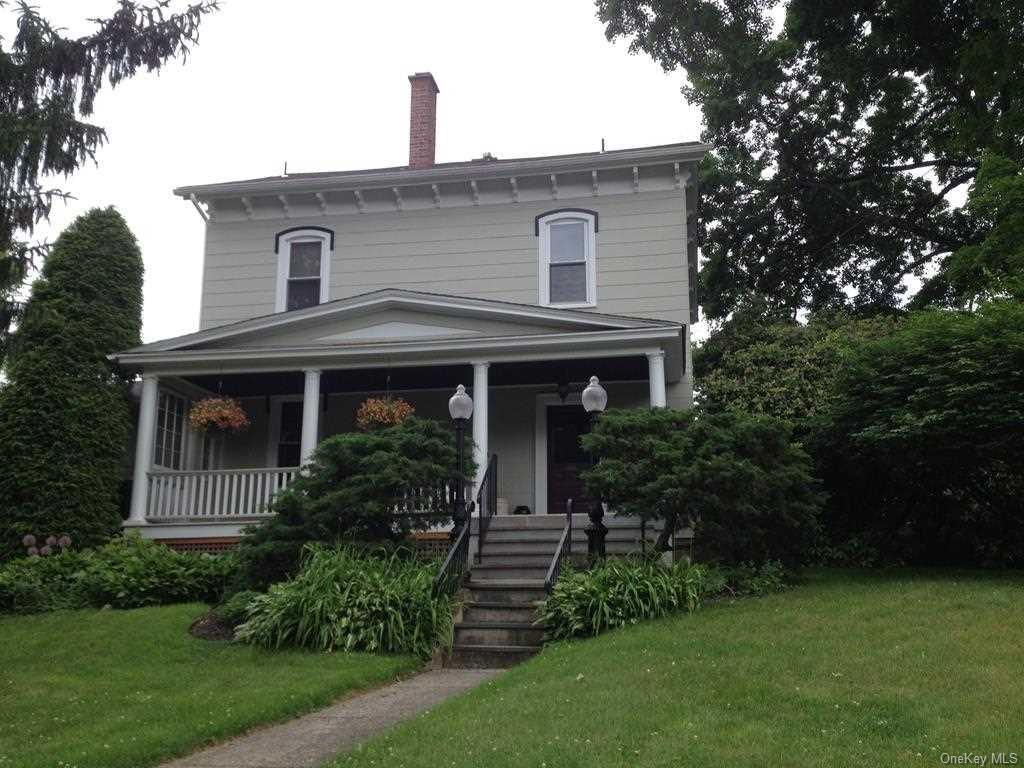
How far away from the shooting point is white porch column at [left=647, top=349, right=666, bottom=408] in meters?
14.4

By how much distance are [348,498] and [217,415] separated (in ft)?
17.6

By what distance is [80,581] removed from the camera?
12.5 meters

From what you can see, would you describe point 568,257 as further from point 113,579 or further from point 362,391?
point 113,579

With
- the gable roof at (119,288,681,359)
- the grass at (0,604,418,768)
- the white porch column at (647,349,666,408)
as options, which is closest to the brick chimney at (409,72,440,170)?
the gable roof at (119,288,681,359)

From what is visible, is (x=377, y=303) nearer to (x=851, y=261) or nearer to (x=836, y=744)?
(x=836, y=744)

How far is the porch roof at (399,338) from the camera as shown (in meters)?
14.9

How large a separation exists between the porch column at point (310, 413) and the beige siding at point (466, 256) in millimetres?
2981

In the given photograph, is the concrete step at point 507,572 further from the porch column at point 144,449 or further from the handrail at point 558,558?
the porch column at point 144,449

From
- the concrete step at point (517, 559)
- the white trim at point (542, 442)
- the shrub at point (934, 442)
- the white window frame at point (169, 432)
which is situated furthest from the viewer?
the white trim at point (542, 442)

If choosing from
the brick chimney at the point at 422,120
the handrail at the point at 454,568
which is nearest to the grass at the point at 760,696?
the handrail at the point at 454,568

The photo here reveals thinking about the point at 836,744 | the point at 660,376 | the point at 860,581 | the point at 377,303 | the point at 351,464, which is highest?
the point at 377,303

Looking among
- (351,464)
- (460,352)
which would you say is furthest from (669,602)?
(460,352)

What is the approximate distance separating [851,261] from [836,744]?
22132 mm

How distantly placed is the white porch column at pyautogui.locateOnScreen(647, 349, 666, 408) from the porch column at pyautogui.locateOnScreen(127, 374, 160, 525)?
26.2 ft
